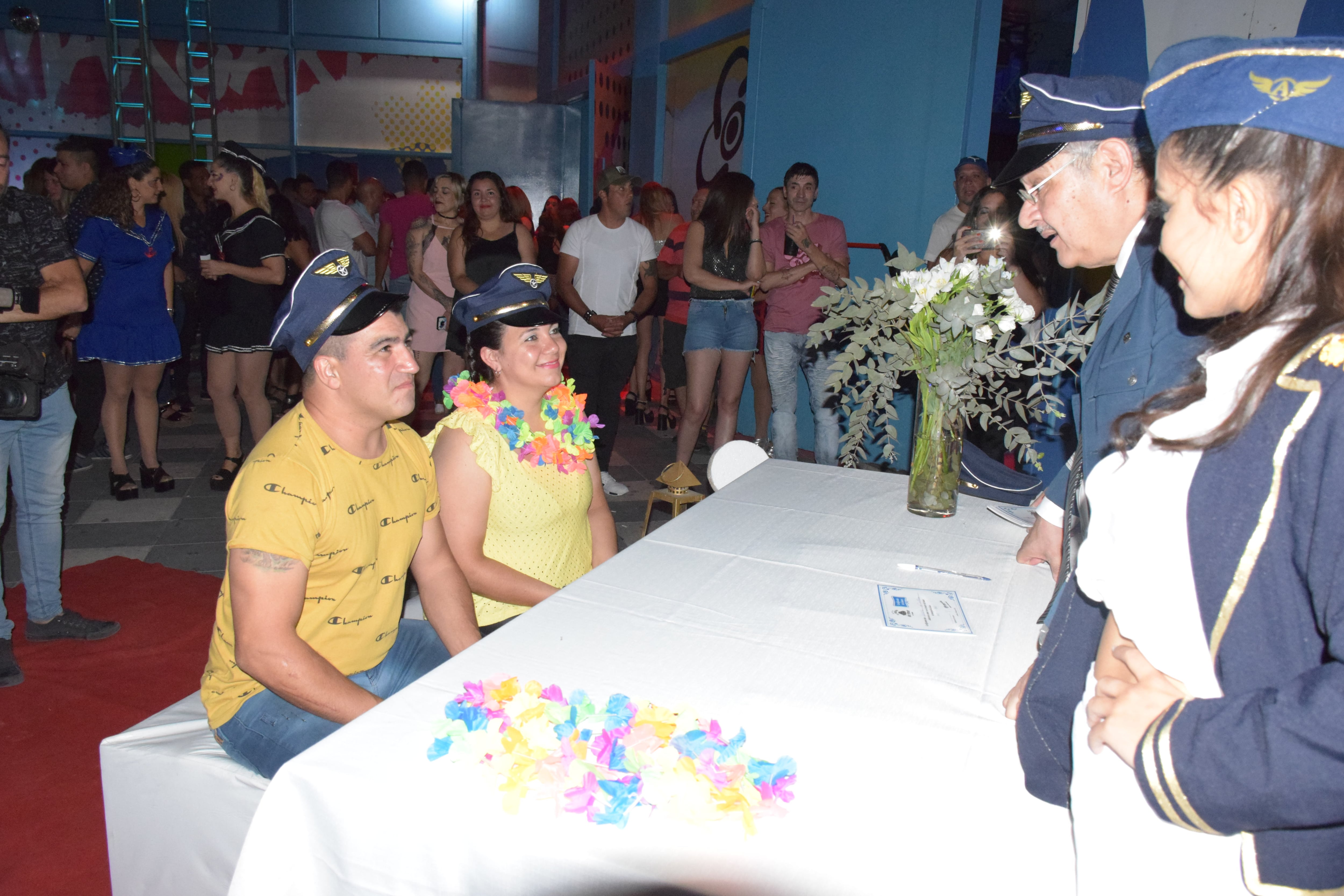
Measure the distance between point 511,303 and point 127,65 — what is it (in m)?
10.3

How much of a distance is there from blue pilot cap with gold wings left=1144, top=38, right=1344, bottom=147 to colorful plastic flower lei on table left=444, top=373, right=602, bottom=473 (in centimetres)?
135

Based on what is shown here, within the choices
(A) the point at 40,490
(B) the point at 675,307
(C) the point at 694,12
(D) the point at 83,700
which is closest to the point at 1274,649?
(D) the point at 83,700

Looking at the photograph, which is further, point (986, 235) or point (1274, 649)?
point (986, 235)

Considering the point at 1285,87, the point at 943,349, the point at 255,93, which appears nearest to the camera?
the point at 1285,87

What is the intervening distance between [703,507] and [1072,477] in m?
0.97

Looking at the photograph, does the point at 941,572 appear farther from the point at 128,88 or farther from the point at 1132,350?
the point at 128,88

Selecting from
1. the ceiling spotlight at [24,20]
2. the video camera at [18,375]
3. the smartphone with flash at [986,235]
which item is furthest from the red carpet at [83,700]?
the ceiling spotlight at [24,20]

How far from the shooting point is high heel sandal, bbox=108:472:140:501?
14.2 ft

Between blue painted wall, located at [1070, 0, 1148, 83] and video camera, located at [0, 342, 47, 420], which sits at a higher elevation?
blue painted wall, located at [1070, 0, 1148, 83]

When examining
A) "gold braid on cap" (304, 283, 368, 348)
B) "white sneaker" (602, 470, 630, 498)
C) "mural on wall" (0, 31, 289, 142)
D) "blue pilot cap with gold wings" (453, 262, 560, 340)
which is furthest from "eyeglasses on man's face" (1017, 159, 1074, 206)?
"mural on wall" (0, 31, 289, 142)

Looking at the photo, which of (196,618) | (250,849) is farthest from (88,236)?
(250,849)

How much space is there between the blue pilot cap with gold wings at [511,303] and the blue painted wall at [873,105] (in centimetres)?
335

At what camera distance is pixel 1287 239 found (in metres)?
0.72

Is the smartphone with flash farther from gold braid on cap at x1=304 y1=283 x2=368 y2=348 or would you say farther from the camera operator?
the camera operator
